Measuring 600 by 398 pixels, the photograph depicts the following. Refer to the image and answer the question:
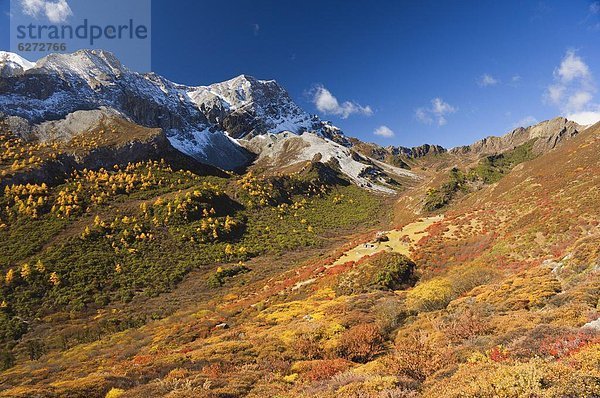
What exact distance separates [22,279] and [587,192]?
83.2 metres

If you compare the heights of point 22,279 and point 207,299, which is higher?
point 22,279

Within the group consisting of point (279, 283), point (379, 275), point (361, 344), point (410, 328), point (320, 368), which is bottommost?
point (279, 283)

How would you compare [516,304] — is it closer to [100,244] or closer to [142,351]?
[142,351]

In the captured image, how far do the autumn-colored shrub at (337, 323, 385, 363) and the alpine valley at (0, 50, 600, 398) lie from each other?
10 cm

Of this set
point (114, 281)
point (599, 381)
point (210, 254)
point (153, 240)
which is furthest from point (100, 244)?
point (599, 381)

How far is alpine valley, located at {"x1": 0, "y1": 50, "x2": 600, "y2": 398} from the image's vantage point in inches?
494

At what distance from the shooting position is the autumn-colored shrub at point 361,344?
16.5m

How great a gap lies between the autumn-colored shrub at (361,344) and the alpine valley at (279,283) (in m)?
0.10

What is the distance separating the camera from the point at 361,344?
16859 millimetres

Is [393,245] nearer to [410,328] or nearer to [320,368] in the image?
[410,328]

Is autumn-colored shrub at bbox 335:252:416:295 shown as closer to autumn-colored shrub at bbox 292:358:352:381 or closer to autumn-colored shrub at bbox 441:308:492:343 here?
autumn-colored shrub at bbox 441:308:492:343

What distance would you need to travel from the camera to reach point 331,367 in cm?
1462

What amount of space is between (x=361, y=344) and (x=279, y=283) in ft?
112

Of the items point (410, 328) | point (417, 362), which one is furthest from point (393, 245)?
point (417, 362)
